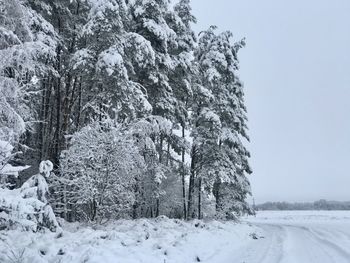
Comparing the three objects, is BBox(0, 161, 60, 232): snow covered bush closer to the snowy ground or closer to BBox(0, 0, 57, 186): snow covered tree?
the snowy ground

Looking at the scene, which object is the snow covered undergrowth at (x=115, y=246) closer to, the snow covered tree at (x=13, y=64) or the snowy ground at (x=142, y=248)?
the snowy ground at (x=142, y=248)

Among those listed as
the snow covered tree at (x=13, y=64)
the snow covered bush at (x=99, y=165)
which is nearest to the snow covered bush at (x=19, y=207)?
the snow covered tree at (x=13, y=64)

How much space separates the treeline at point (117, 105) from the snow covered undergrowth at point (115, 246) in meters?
1.20

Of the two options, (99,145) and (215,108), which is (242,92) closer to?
(215,108)

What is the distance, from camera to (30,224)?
6.54m

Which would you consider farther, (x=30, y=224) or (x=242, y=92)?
(x=242, y=92)

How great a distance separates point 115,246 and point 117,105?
862 centimetres

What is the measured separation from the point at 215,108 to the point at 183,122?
10.9ft

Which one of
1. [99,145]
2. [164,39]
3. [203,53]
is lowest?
[99,145]

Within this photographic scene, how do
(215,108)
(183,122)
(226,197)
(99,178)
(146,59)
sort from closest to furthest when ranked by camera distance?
(99,178), (146,59), (183,122), (215,108), (226,197)

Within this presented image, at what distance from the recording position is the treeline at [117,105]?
10.6m

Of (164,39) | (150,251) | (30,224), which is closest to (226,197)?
(164,39)

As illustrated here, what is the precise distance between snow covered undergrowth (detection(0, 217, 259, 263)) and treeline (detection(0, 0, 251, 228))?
3.92ft

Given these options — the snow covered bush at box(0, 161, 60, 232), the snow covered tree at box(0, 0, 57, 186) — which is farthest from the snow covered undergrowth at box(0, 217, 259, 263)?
the snow covered tree at box(0, 0, 57, 186)
